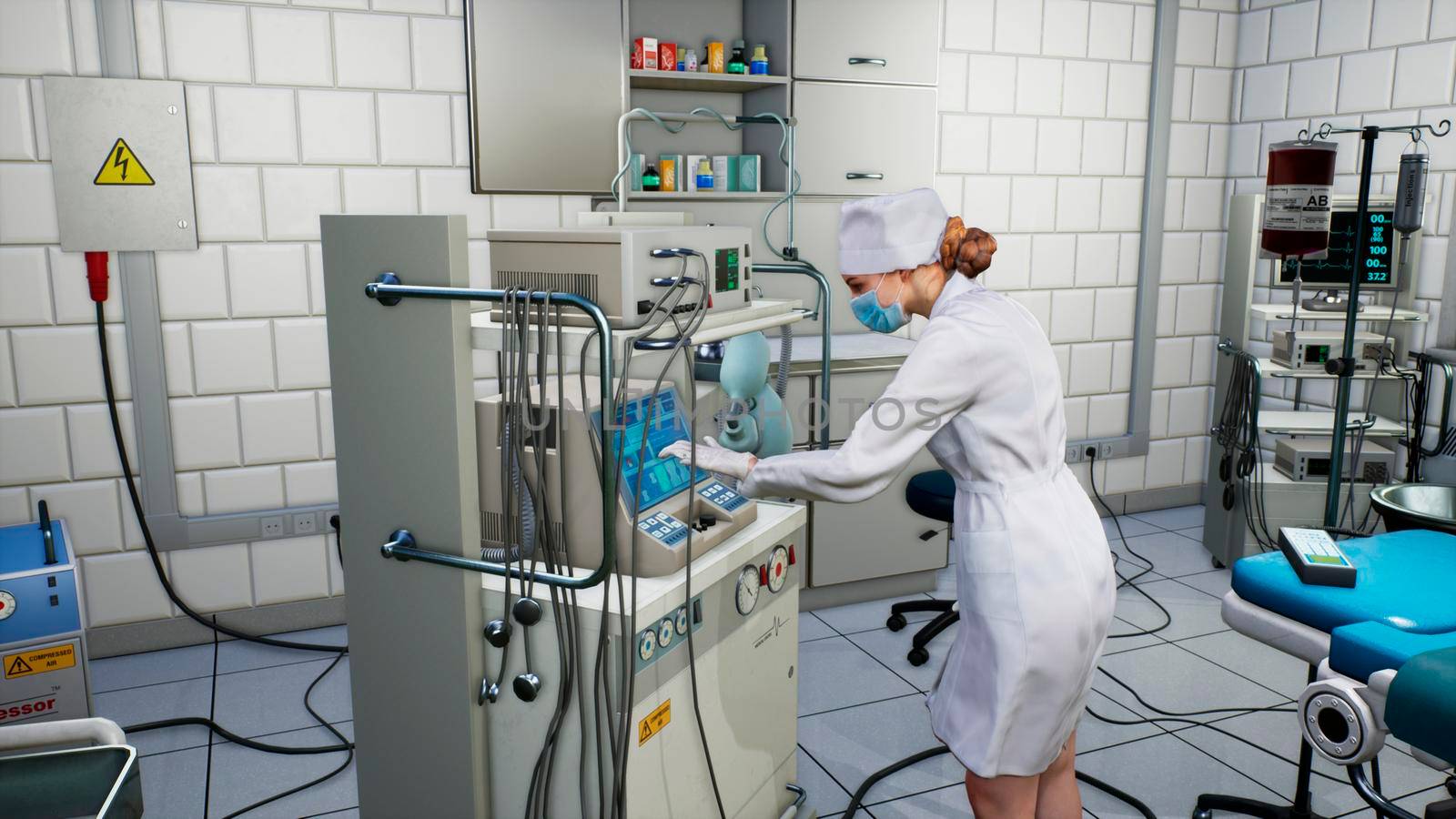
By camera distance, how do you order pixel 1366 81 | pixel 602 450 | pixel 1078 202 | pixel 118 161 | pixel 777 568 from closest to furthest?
pixel 602 450
pixel 777 568
pixel 118 161
pixel 1366 81
pixel 1078 202

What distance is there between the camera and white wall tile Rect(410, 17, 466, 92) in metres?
3.20

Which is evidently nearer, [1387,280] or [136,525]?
[136,525]

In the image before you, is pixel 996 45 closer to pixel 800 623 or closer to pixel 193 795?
pixel 800 623

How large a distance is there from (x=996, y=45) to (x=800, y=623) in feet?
8.22

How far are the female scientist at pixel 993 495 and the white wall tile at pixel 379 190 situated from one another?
6.50 ft

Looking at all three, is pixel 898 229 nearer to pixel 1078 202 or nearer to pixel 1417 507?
pixel 1417 507

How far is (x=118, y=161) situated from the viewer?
2.90 m

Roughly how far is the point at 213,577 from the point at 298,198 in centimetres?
128

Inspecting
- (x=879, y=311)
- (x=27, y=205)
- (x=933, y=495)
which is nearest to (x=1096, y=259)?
(x=933, y=495)

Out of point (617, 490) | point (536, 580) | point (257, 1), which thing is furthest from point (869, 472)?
point (257, 1)

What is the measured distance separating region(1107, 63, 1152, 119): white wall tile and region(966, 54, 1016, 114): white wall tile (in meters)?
0.52

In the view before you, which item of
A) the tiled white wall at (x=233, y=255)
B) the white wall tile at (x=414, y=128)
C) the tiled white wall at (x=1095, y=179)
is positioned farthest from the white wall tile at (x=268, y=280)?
the tiled white wall at (x=1095, y=179)

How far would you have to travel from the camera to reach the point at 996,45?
407 cm

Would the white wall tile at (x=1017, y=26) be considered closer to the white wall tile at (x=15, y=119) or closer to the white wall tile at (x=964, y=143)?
the white wall tile at (x=964, y=143)
